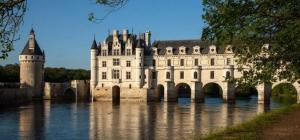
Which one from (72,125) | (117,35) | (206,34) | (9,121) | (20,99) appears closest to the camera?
(206,34)

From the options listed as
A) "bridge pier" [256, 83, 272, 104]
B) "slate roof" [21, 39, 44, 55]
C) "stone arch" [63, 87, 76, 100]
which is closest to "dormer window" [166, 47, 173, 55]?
"bridge pier" [256, 83, 272, 104]

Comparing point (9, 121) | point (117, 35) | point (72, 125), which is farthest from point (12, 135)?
point (117, 35)

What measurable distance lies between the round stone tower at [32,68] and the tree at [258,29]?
5795cm

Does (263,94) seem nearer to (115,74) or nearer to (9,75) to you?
(115,74)

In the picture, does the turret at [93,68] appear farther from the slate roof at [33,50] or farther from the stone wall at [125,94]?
the slate roof at [33,50]

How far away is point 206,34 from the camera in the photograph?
1270cm

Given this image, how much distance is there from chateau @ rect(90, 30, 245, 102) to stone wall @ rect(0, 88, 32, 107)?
379 inches

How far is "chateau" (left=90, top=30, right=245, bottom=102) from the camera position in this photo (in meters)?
60.7

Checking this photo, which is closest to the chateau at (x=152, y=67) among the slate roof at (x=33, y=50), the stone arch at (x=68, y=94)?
the stone arch at (x=68, y=94)

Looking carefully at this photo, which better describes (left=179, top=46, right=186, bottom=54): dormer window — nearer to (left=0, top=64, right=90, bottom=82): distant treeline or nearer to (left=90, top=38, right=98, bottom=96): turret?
(left=90, top=38, right=98, bottom=96): turret

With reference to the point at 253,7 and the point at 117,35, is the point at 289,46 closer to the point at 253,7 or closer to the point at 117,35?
the point at 253,7

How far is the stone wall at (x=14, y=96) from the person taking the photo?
56537 millimetres

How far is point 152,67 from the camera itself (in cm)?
6425

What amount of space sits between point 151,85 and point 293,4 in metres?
52.8
